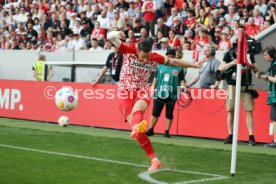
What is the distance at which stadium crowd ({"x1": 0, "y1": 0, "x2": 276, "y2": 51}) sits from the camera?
18.3m

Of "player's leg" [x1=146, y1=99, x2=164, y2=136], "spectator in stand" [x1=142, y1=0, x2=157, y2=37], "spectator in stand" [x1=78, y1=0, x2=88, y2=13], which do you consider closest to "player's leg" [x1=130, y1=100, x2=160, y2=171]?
"player's leg" [x1=146, y1=99, x2=164, y2=136]

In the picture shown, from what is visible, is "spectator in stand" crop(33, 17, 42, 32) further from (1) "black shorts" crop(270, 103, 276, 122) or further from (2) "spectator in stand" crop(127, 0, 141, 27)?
(1) "black shorts" crop(270, 103, 276, 122)

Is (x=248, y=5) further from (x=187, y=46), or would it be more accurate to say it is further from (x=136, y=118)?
(x=136, y=118)

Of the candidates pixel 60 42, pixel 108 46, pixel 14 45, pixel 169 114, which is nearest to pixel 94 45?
pixel 108 46

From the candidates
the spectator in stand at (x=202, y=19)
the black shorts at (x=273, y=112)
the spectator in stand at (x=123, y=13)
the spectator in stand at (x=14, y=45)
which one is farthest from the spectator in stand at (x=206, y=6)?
the spectator in stand at (x=14, y=45)

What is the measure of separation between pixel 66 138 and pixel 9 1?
19291mm

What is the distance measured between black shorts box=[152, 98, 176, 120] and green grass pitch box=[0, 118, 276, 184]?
571mm

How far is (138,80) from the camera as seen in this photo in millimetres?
10617

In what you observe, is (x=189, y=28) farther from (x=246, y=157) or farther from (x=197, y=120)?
(x=246, y=157)

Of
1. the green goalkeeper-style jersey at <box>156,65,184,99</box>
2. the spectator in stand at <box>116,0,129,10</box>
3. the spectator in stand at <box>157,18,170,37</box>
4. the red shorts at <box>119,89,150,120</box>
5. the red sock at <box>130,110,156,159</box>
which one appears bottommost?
the red sock at <box>130,110,156,159</box>

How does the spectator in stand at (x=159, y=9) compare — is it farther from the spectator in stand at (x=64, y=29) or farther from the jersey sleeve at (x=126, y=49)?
the jersey sleeve at (x=126, y=49)

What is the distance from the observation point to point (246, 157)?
37.5 feet

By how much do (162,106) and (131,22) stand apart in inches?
325

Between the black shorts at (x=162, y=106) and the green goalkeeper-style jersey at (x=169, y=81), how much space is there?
97mm
